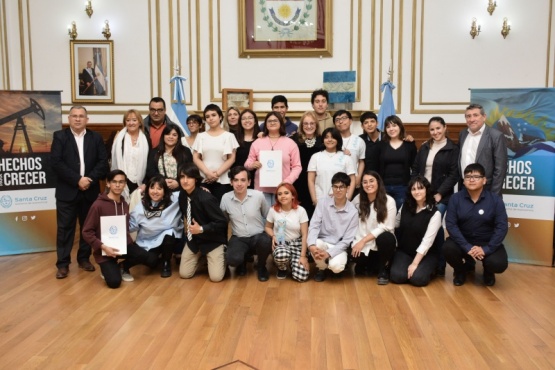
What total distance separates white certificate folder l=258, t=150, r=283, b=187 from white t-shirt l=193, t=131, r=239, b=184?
0.33 meters

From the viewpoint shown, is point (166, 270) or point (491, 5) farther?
point (491, 5)

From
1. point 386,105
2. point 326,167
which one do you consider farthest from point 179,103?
point 326,167

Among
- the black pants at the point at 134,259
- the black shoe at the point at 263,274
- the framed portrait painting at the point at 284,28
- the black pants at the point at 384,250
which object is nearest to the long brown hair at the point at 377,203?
the black pants at the point at 384,250

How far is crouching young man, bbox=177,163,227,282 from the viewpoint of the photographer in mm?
4586

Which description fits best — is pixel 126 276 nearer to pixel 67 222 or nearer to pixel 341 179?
pixel 67 222

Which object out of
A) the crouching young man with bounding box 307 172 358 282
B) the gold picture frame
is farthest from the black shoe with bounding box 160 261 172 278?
the gold picture frame

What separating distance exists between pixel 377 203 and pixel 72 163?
8.87 feet

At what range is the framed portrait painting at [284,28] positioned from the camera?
736 cm

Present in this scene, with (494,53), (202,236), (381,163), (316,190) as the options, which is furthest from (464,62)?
(202,236)

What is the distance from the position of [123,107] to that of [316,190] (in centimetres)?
380

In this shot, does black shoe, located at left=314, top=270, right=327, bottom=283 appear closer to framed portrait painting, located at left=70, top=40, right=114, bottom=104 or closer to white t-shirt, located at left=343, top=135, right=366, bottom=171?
white t-shirt, located at left=343, top=135, right=366, bottom=171

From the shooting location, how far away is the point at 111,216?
4.46m

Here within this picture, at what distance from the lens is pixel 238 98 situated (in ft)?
24.2

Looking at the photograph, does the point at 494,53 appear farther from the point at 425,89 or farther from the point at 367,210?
the point at 367,210
